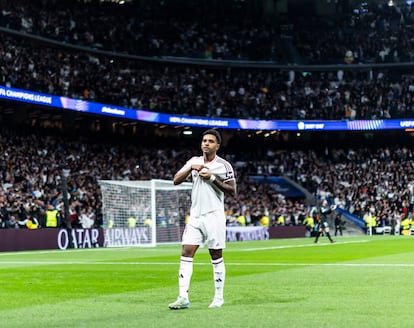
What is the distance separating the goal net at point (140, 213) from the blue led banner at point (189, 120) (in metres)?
9.40

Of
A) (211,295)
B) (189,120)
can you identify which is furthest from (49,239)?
(189,120)

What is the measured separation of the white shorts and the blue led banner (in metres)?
33.9

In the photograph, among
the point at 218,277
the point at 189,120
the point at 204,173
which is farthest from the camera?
the point at 189,120

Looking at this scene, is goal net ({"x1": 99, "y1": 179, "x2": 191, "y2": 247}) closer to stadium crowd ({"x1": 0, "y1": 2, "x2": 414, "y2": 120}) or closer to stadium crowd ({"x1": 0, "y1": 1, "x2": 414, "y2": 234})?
stadium crowd ({"x1": 0, "y1": 1, "x2": 414, "y2": 234})

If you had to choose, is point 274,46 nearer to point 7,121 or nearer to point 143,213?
point 7,121

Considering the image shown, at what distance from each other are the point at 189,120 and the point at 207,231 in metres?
47.9

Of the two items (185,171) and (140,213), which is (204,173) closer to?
(185,171)

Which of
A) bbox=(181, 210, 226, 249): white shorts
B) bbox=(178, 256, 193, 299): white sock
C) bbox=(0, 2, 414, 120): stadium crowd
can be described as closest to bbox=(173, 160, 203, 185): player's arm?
bbox=(181, 210, 226, 249): white shorts

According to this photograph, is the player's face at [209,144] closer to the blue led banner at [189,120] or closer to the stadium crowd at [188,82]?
the blue led banner at [189,120]

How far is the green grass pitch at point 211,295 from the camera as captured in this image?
9219 millimetres

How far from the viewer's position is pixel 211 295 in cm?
1236

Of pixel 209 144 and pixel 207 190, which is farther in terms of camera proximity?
pixel 207 190

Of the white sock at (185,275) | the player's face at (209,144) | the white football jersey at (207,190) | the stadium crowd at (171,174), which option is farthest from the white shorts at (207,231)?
the stadium crowd at (171,174)

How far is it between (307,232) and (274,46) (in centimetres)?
2167
